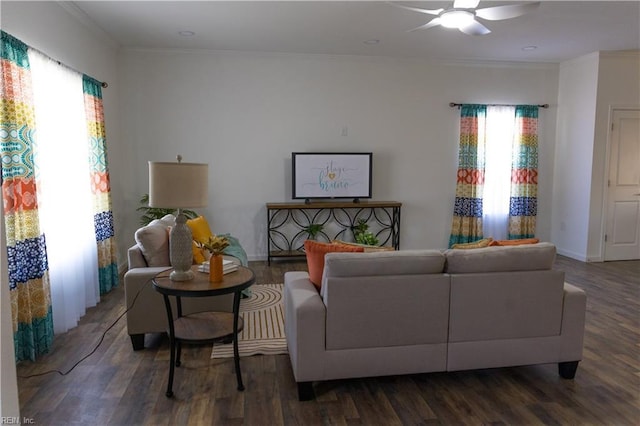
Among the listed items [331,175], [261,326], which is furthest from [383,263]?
[331,175]

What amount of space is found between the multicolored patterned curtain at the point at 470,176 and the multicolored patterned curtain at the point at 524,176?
1.72ft

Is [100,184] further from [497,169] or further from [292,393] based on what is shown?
[497,169]

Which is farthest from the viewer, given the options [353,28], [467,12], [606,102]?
[606,102]

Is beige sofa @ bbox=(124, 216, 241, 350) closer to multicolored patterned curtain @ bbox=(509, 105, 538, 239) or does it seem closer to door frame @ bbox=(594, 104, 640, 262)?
multicolored patterned curtain @ bbox=(509, 105, 538, 239)

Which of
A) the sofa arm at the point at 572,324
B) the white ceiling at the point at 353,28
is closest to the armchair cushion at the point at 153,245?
the white ceiling at the point at 353,28

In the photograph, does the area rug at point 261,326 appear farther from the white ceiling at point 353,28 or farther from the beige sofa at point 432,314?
the white ceiling at point 353,28

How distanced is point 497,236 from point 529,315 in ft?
13.5

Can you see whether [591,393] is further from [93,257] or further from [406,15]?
→ [93,257]

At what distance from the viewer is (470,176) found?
6168mm

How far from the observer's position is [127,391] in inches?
100.0

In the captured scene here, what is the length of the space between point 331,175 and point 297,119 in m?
0.90

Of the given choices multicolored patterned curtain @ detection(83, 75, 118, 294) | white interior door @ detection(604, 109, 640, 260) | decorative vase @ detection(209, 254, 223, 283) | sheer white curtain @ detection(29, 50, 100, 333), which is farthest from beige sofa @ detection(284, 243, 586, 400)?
white interior door @ detection(604, 109, 640, 260)

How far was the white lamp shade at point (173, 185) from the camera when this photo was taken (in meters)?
2.53

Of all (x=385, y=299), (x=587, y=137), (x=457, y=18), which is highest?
(x=457, y=18)
